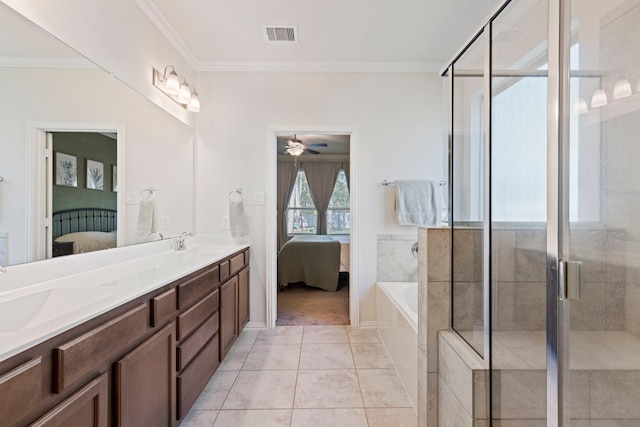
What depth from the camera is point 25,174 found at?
49.8 inches

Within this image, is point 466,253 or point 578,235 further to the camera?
point 466,253

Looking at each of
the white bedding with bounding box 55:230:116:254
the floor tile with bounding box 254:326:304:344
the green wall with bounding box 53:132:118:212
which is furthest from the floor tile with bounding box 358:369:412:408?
the green wall with bounding box 53:132:118:212

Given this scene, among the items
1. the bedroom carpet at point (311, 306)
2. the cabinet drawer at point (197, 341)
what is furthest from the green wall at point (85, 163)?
the bedroom carpet at point (311, 306)

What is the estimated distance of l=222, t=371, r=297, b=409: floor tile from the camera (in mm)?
1769

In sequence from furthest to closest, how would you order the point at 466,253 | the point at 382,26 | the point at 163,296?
the point at 382,26 → the point at 466,253 → the point at 163,296

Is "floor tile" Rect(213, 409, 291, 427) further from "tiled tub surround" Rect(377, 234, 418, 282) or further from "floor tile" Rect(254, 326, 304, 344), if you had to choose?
→ "tiled tub surround" Rect(377, 234, 418, 282)

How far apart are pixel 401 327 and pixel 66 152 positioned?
7.29ft

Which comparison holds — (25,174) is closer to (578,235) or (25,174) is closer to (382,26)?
(578,235)

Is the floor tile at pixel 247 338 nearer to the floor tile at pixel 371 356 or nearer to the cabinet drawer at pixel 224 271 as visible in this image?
the cabinet drawer at pixel 224 271

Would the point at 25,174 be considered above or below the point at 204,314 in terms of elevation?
above

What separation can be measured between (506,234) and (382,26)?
1912 millimetres

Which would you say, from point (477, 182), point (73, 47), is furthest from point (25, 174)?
point (477, 182)

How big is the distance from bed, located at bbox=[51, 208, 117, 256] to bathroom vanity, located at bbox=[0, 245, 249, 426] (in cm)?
14

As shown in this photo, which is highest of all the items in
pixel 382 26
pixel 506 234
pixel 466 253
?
pixel 382 26
